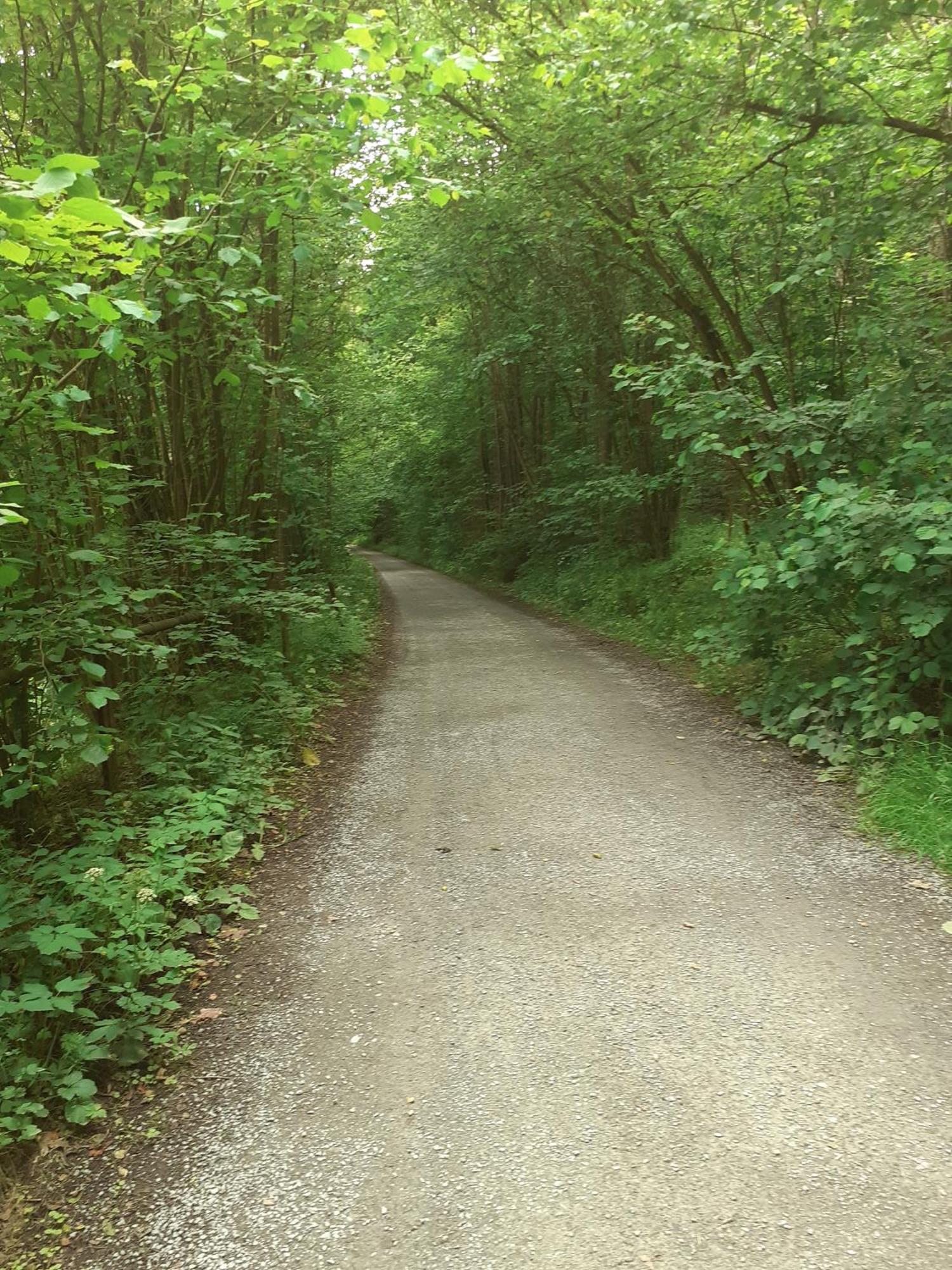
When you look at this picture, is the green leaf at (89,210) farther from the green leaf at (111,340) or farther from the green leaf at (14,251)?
the green leaf at (111,340)

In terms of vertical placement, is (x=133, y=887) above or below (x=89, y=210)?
below

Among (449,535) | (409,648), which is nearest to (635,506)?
(409,648)

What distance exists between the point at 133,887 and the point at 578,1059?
2.27 m

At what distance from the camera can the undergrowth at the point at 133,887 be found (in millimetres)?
2994

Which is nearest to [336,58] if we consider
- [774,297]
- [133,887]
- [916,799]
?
[133,887]

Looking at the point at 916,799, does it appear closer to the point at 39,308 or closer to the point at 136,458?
the point at 39,308

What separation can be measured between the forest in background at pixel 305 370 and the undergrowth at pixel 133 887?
0.08 ft

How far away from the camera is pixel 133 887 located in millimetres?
3881

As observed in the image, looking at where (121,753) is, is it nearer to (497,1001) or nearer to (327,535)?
(497,1001)

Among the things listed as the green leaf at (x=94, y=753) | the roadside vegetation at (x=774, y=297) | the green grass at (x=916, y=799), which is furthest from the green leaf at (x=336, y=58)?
the green grass at (x=916, y=799)

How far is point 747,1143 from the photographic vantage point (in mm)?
2555

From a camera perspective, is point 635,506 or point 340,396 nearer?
point 340,396

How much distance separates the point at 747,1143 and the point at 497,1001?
44.4 inches

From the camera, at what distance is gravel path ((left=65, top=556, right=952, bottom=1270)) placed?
232cm
